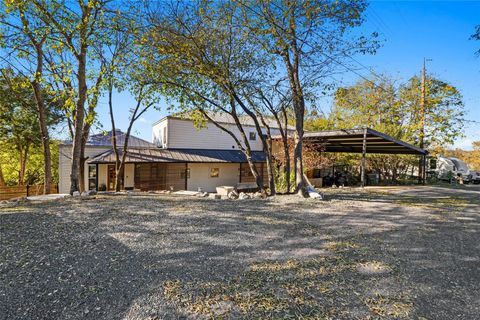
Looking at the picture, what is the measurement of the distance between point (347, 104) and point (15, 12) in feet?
56.5

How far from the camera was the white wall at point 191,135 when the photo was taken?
663 inches

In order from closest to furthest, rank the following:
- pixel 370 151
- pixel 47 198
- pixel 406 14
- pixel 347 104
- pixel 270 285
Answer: pixel 270 285 < pixel 47 198 < pixel 406 14 < pixel 370 151 < pixel 347 104

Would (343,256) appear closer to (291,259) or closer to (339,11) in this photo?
(291,259)

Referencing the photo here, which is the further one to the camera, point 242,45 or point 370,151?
point 370,151

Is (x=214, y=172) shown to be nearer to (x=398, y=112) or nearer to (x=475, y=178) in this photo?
(x=398, y=112)

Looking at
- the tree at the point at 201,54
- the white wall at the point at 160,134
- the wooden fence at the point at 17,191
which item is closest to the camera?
the tree at the point at 201,54

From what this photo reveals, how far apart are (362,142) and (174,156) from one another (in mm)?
10532

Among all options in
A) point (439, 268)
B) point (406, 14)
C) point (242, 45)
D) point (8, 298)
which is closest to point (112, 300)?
point (8, 298)

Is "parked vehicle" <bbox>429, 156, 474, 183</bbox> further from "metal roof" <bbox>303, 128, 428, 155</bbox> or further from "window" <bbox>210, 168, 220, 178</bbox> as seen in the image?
"window" <bbox>210, 168, 220, 178</bbox>

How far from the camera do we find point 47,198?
6.93 m

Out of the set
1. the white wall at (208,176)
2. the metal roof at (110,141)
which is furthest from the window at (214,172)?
the metal roof at (110,141)

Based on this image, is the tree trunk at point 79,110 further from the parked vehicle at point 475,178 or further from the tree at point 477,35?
the parked vehicle at point 475,178

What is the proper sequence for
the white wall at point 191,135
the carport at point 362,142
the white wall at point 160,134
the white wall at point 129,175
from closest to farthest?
the carport at point 362,142 → the white wall at point 129,175 → the white wall at point 191,135 → the white wall at point 160,134

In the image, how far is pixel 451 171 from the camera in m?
18.8
